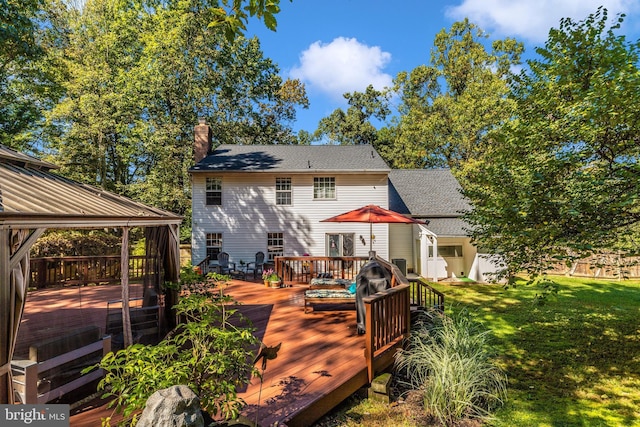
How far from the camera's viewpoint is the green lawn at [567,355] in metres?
4.61

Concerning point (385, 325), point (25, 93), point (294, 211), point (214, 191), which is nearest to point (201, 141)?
point (214, 191)

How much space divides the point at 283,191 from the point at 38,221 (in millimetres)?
11893

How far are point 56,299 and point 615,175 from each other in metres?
12.9

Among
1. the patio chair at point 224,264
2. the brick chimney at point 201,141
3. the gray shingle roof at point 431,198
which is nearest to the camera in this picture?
the patio chair at point 224,264

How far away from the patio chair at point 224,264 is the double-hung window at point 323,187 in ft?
16.3

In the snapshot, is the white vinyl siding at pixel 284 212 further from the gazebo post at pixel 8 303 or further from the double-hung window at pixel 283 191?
the gazebo post at pixel 8 303

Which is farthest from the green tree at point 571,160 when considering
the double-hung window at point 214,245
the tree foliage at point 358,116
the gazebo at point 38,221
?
the tree foliage at point 358,116

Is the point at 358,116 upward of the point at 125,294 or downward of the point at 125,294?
upward

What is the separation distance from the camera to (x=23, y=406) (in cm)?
260

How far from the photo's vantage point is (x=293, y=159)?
15414 mm

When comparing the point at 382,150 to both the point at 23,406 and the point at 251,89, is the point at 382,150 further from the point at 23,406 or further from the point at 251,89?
the point at 23,406

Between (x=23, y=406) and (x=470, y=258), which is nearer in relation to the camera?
(x=23, y=406)

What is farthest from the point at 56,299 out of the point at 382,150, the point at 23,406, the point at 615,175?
A: the point at 382,150

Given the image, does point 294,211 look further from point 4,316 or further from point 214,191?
point 4,316
